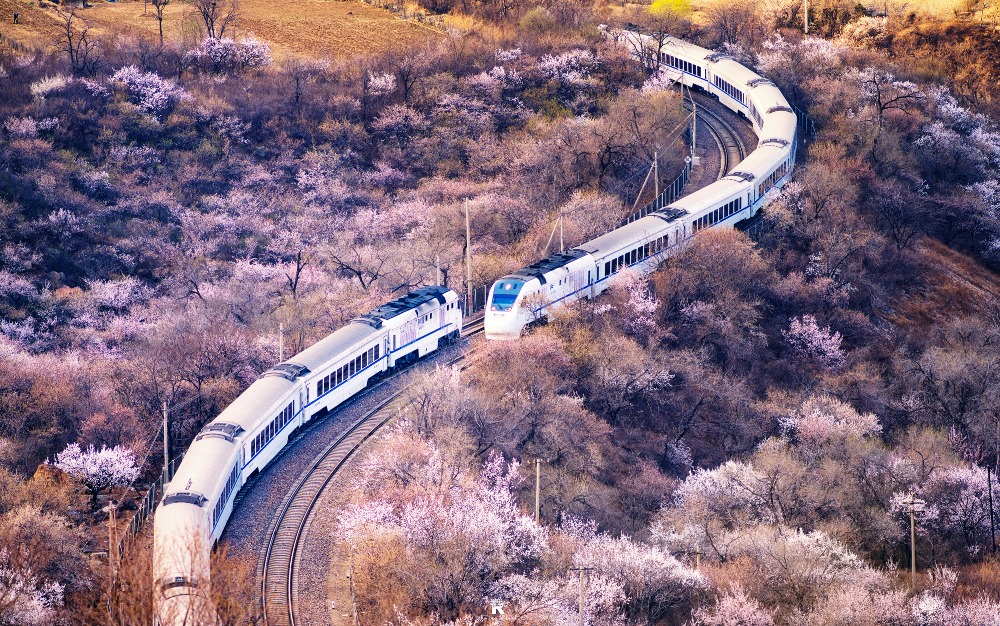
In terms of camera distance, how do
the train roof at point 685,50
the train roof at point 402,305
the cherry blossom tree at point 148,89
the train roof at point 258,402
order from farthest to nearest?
the train roof at point 685,50 → the cherry blossom tree at point 148,89 → the train roof at point 402,305 → the train roof at point 258,402

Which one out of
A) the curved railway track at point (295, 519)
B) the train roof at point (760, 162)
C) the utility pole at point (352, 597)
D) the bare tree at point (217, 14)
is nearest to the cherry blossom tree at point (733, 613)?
the utility pole at point (352, 597)

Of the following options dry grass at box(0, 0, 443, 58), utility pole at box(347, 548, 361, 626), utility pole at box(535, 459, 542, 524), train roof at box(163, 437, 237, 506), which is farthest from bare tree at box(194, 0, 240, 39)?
utility pole at box(347, 548, 361, 626)

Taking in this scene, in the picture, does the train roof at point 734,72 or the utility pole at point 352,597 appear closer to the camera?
the utility pole at point 352,597

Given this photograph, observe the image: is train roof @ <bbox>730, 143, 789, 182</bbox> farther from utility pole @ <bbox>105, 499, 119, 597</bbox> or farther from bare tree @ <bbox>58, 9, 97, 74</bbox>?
utility pole @ <bbox>105, 499, 119, 597</bbox>

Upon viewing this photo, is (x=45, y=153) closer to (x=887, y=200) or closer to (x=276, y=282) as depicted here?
(x=276, y=282)

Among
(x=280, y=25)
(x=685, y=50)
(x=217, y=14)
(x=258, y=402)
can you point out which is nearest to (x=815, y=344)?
(x=258, y=402)

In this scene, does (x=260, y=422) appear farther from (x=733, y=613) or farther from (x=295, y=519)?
(x=733, y=613)

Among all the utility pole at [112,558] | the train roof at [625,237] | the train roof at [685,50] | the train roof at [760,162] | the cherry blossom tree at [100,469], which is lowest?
the cherry blossom tree at [100,469]

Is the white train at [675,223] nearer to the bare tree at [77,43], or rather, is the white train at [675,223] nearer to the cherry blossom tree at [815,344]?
the cherry blossom tree at [815,344]
